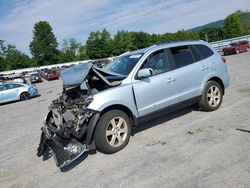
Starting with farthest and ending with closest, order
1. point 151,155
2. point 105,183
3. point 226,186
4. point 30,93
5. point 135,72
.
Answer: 1. point 30,93
2. point 135,72
3. point 151,155
4. point 105,183
5. point 226,186

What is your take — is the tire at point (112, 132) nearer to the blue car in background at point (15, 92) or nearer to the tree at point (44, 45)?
the blue car in background at point (15, 92)

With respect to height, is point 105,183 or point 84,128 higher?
point 84,128

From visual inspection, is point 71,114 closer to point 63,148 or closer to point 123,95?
point 63,148

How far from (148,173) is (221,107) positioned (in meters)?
3.84

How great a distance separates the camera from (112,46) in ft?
349

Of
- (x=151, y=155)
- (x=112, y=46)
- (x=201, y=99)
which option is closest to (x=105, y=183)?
(x=151, y=155)

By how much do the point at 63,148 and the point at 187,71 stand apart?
3326 mm

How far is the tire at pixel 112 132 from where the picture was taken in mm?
5355

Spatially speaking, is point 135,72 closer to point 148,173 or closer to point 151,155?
point 151,155

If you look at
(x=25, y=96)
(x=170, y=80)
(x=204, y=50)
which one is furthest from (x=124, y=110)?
(x=25, y=96)

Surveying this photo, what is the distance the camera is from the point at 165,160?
4.96 m

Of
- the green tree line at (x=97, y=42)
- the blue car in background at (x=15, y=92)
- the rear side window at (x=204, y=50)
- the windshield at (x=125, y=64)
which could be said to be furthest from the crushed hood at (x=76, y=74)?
the green tree line at (x=97, y=42)

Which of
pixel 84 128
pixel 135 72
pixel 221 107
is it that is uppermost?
pixel 135 72

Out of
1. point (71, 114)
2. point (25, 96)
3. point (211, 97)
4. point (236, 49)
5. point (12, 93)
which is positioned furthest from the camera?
point (236, 49)
